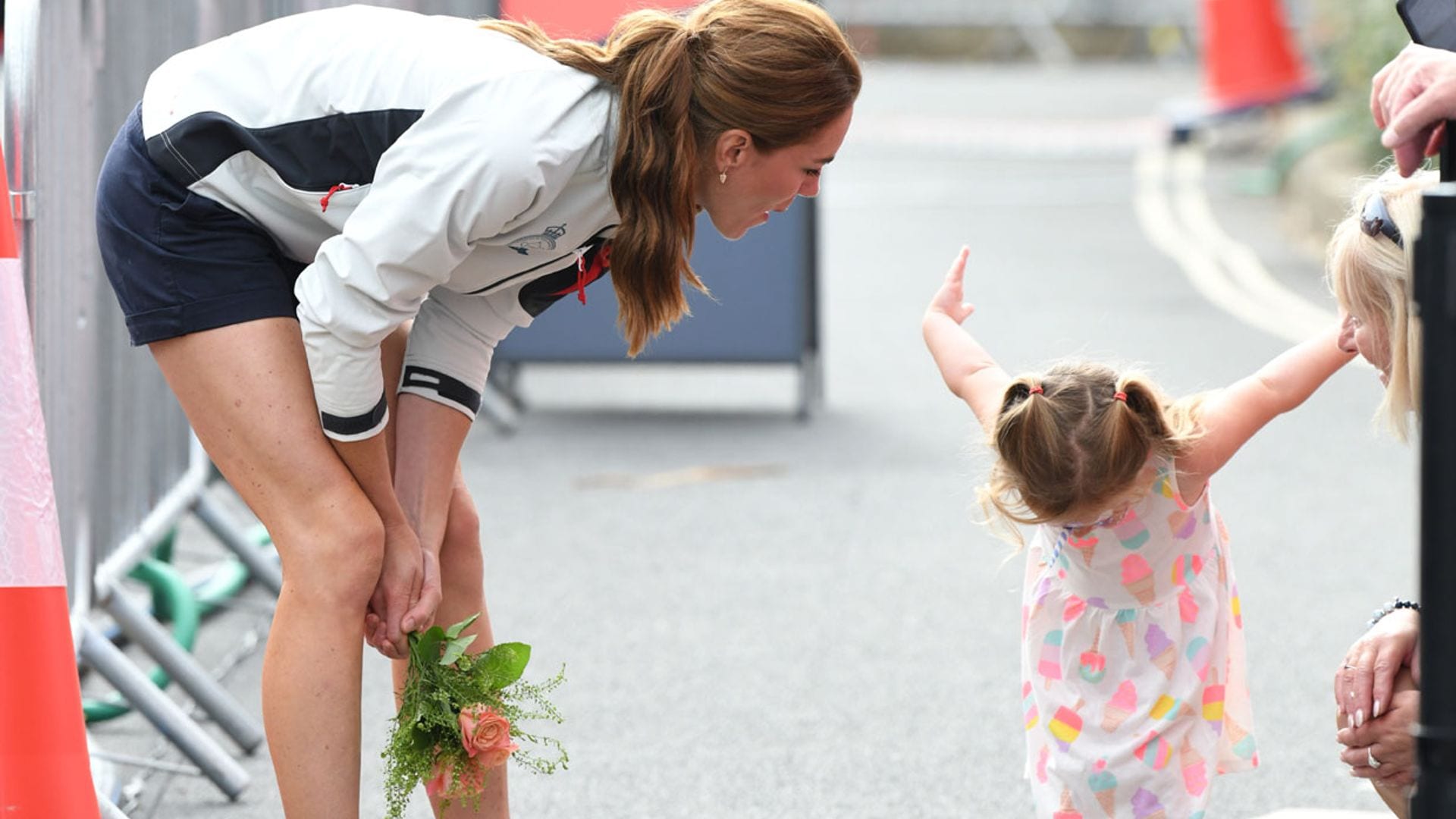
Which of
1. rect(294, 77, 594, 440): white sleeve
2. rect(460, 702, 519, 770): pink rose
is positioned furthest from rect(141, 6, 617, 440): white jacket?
rect(460, 702, 519, 770): pink rose

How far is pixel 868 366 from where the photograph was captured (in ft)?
27.5

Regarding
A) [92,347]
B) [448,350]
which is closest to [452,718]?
[448,350]

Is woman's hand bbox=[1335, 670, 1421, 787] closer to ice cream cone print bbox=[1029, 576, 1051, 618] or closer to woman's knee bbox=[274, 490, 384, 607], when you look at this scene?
ice cream cone print bbox=[1029, 576, 1051, 618]

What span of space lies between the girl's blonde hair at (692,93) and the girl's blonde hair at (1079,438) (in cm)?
55

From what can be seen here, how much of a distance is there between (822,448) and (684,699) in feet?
8.91

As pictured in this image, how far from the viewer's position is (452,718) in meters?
2.92

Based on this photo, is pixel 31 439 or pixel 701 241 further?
pixel 701 241

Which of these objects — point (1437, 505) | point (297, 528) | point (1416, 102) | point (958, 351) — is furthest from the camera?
point (958, 351)

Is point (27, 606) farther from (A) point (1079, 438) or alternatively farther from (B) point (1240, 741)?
(B) point (1240, 741)

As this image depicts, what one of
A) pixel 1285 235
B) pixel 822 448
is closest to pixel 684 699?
pixel 822 448

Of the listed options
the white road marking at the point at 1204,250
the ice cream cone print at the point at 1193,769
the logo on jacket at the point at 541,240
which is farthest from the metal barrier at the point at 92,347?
the white road marking at the point at 1204,250

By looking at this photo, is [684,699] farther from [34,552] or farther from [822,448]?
[822,448]

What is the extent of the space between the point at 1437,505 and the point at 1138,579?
1241 mm

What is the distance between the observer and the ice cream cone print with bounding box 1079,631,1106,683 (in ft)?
10.2
